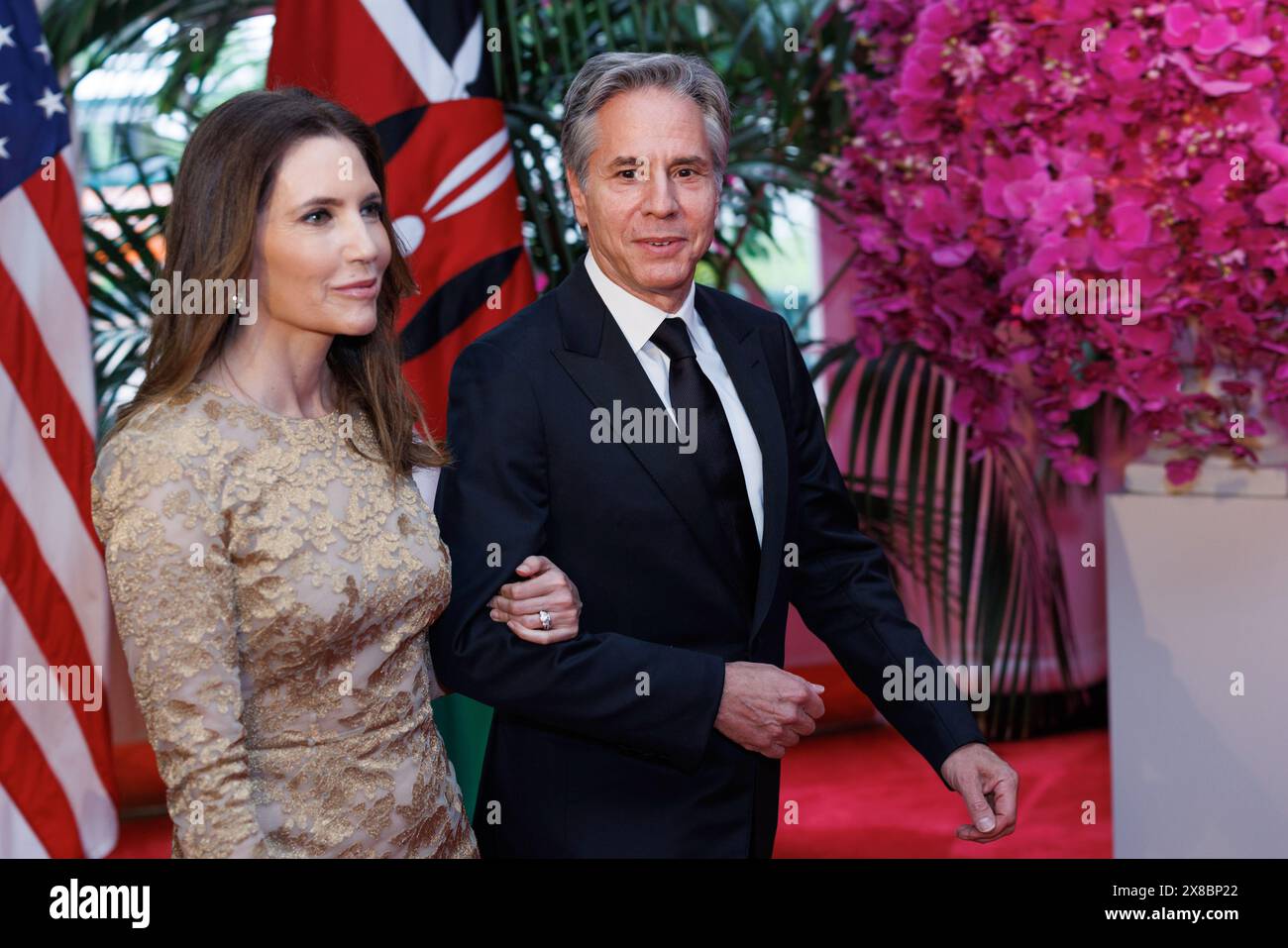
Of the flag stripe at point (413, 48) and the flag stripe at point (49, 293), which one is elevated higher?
the flag stripe at point (413, 48)

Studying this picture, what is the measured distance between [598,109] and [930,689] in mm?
935

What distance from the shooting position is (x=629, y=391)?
1833 millimetres

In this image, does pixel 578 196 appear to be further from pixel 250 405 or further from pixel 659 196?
pixel 250 405

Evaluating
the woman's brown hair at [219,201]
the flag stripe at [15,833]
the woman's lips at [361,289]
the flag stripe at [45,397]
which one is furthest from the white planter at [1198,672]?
the flag stripe at [15,833]

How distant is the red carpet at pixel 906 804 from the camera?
4.31m

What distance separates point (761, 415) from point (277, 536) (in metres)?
0.68

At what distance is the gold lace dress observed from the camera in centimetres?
155

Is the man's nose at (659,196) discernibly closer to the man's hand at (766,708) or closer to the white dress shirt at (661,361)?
the white dress shirt at (661,361)

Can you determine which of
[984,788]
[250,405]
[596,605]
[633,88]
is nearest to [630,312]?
[633,88]

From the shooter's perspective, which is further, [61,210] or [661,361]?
[61,210]

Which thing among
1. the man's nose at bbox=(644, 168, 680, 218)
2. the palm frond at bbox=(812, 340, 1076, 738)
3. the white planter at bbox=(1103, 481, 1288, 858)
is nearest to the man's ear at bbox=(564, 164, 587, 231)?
the man's nose at bbox=(644, 168, 680, 218)

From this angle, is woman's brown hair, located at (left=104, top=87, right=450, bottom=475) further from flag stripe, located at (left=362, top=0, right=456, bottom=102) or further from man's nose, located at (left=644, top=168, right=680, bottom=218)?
flag stripe, located at (left=362, top=0, right=456, bottom=102)

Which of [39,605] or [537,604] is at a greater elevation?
[537,604]
